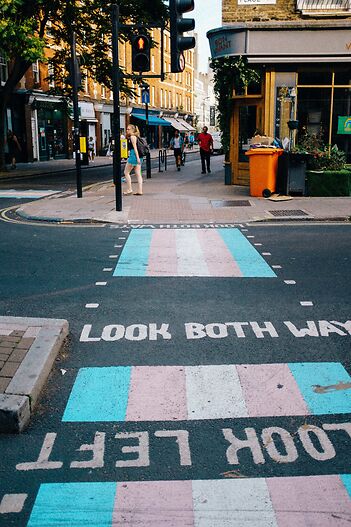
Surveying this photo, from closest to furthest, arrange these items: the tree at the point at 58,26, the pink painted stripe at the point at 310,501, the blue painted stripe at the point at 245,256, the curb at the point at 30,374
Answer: the pink painted stripe at the point at 310,501 → the curb at the point at 30,374 → the blue painted stripe at the point at 245,256 → the tree at the point at 58,26

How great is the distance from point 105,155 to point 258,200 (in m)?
31.9

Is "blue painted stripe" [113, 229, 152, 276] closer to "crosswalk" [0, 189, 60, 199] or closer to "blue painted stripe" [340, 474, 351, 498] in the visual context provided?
"blue painted stripe" [340, 474, 351, 498]

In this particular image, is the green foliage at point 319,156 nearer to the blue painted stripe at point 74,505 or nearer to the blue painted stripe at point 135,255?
the blue painted stripe at point 135,255

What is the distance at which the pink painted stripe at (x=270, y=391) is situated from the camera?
145 inches

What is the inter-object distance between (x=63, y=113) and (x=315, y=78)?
18007 millimetres

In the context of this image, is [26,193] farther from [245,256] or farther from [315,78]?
[245,256]

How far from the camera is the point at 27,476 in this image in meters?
2.99

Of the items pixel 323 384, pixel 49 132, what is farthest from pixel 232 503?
pixel 49 132

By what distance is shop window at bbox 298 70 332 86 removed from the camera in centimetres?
1609

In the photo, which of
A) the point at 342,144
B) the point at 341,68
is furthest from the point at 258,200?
the point at 341,68

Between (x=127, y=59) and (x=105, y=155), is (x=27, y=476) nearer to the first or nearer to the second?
(x=105, y=155)

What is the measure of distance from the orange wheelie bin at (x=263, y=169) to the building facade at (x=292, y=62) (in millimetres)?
1766

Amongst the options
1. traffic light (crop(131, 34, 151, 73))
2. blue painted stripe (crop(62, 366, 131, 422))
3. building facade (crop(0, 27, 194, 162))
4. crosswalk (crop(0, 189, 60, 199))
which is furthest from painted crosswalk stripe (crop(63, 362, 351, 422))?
building facade (crop(0, 27, 194, 162))

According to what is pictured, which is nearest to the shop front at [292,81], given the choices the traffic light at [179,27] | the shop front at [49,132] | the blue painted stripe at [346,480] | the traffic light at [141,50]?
the traffic light at [141,50]
